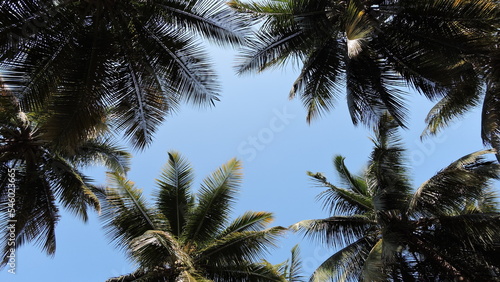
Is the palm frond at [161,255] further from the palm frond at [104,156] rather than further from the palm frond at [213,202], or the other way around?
the palm frond at [104,156]

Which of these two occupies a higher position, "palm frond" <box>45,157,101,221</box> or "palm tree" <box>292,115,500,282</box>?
"palm frond" <box>45,157,101,221</box>

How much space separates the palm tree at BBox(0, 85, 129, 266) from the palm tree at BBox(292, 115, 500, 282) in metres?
7.47

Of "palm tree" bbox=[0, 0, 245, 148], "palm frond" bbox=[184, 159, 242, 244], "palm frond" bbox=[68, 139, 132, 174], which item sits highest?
"palm frond" bbox=[68, 139, 132, 174]

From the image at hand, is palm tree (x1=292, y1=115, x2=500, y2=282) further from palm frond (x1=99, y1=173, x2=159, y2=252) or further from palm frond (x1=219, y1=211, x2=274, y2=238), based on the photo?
palm frond (x1=99, y1=173, x2=159, y2=252)

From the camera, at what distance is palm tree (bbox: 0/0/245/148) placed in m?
8.17

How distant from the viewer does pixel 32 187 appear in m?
13.6

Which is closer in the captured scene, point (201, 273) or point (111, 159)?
point (201, 273)

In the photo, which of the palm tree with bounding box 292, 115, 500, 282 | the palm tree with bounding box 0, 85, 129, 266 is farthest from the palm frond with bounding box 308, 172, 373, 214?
the palm tree with bounding box 0, 85, 129, 266

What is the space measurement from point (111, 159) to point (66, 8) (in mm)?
8962

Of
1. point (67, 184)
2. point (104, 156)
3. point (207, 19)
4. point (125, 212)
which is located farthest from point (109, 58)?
point (104, 156)

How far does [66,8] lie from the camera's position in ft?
28.0

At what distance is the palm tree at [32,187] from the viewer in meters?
Answer: 13.0

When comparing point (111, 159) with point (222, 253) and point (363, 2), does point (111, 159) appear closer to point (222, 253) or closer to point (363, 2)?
point (222, 253)

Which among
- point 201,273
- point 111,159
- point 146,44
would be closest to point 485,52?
point 146,44
